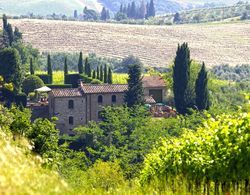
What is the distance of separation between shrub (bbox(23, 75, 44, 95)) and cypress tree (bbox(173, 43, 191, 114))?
20.0 m

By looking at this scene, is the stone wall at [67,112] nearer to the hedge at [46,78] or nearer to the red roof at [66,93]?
the red roof at [66,93]

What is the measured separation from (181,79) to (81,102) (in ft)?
48.7

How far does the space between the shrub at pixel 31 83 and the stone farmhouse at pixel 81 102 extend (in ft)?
26.6

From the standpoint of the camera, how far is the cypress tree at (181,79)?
88.9 m

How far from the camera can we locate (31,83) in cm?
9294

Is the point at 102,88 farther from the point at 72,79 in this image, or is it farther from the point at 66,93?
the point at 72,79

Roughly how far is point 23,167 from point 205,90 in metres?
75.5

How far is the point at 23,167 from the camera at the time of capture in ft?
42.6

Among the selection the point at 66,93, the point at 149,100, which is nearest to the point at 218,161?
the point at 66,93

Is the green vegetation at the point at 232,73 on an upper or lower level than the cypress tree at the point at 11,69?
lower

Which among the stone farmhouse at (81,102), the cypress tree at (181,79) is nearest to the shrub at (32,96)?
the stone farmhouse at (81,102)

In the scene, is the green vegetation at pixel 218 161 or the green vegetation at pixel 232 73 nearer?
the green vegetation at pixel 218 161

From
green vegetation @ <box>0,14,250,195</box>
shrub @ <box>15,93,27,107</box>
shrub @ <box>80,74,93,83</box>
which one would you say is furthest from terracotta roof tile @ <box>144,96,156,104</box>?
shrub @ <box>15,93,27,107</box>

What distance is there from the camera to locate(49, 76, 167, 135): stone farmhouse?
84.2m
